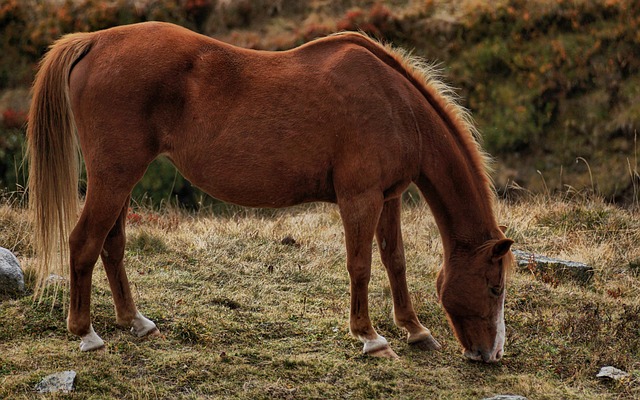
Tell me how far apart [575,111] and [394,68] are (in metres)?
10.7

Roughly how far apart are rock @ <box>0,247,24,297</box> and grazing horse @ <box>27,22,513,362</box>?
3.35ft

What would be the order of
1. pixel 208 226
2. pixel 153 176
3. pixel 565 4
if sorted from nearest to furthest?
1. pixel 208 226
2. pixel 153 176
3. pixel 565 4

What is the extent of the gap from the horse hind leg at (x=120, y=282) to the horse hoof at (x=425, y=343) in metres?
2.09

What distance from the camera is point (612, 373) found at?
6.02 meters

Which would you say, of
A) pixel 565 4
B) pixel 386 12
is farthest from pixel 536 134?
pixel 386 12

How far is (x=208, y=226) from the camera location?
9430mm

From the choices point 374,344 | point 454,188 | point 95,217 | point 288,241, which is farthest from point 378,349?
point 288,241

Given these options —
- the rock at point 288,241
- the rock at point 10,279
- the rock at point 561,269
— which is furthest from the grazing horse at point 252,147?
the rock at point 288,241

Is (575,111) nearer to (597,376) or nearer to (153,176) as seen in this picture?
(153,176)

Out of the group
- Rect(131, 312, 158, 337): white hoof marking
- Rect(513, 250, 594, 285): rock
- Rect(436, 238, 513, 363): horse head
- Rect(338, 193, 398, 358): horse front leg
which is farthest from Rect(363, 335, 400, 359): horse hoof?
Rect(513, 250, 594, 285): rock

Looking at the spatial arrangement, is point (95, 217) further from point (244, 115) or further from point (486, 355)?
point (486, 355)

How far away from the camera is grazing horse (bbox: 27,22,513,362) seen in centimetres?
573

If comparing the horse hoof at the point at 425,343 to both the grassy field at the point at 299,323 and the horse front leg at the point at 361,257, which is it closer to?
the grassy field at the point at 299,323

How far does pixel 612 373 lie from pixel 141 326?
372 centimetres
